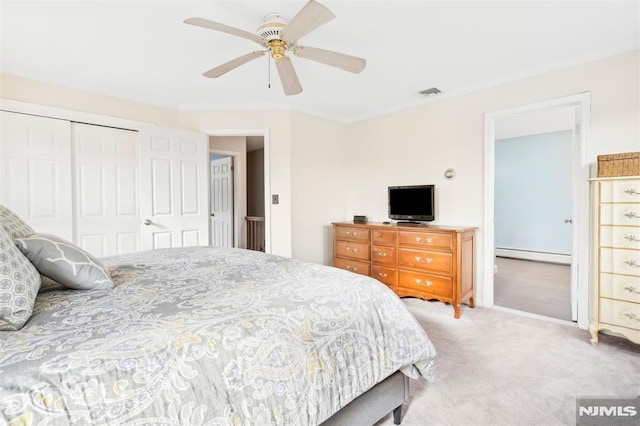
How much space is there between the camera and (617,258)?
7.39 feet

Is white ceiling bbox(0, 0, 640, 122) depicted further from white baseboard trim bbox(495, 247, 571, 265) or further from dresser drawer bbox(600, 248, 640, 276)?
white baseboard trim bbox(495, 247, 571, 265)

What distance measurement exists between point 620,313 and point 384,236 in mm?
2009

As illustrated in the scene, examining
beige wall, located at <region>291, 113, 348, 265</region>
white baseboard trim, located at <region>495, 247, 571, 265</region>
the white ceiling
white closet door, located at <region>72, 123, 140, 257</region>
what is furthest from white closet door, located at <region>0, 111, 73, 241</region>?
white baseboard trim, located at <region>495, 247, 571, 265</region>

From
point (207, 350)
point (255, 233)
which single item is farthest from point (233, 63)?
point (255, 233)

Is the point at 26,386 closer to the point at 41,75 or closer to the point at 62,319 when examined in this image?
the point at 62,319

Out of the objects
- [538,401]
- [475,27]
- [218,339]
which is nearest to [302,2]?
[475,27]

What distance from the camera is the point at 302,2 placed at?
193 cm

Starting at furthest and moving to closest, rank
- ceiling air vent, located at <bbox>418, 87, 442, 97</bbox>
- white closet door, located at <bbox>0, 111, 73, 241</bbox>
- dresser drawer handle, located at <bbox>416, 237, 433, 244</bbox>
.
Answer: ceiling air vent, located at <bbox>418, 87, 442, 97</bbox> → dresser drawer handle, located at <bbox>416, 237, 433, 244</bbox> → white closet door, located at <bbox>0, 111, 73, 241</bbox>

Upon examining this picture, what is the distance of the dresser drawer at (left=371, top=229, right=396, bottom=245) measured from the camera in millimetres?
3521

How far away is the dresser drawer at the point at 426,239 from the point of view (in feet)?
10.1

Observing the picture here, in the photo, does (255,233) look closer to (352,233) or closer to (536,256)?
(352,233)

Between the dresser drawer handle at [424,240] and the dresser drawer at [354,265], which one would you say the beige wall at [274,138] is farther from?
the dresser drawer handle at [424,240]

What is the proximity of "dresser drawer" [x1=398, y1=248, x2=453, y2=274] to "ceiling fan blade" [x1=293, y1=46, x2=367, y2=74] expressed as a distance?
1.95 metres

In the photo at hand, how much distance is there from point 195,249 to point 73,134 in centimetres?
212
